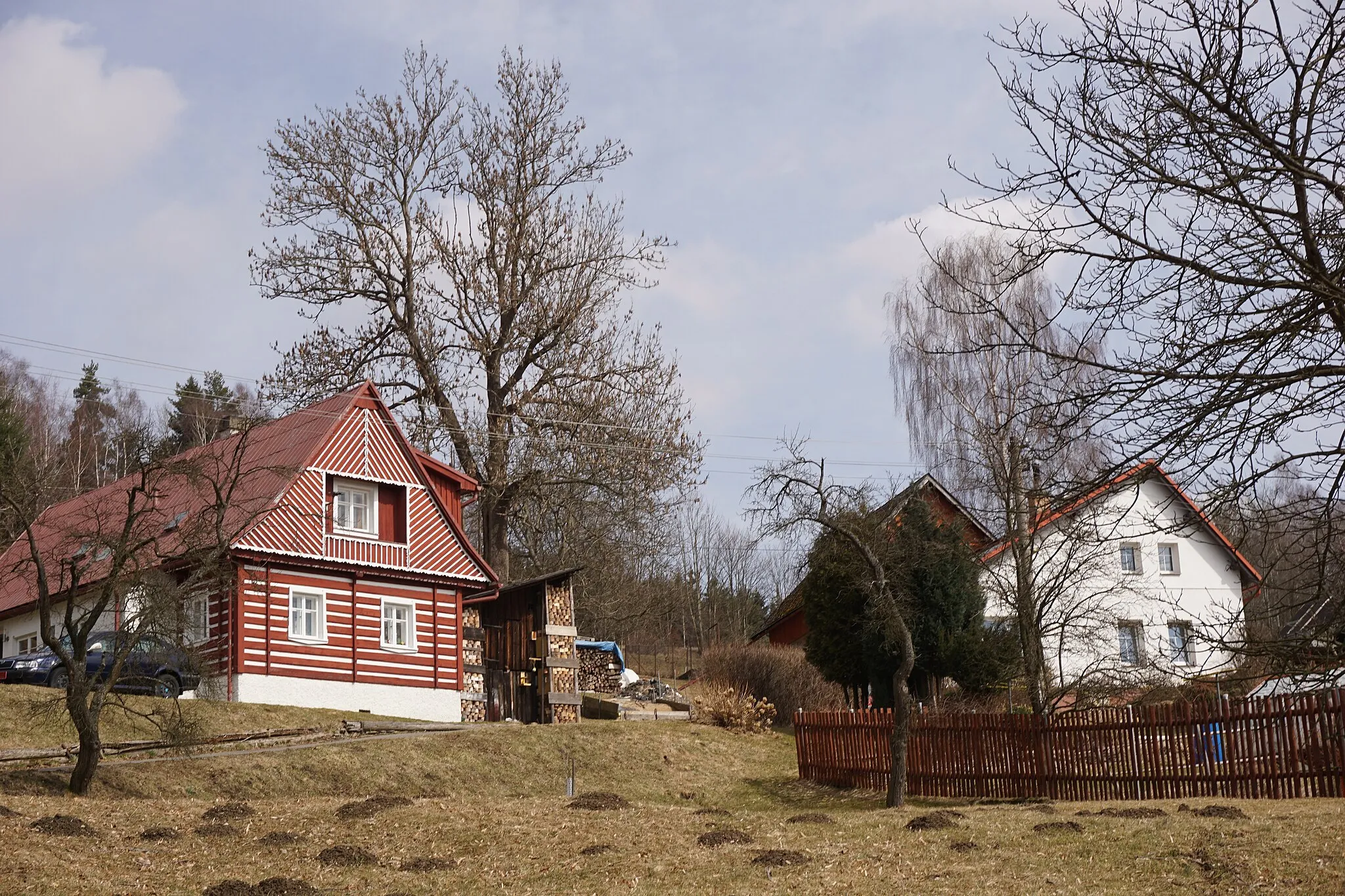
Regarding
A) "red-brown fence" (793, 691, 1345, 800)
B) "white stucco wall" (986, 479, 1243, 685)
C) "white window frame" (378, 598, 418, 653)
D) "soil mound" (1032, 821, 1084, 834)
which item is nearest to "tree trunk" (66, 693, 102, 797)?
"soil mound" (1032, 821, 1084, 834)

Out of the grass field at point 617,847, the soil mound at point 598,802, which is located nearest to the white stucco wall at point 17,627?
the grass field at point 617,847

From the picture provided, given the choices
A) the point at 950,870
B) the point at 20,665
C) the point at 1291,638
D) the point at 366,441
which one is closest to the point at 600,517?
the point at 366,441

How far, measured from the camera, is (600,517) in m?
40.5

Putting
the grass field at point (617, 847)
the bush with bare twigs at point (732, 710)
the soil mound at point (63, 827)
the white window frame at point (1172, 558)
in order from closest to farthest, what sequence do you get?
the grass field at point (617, 847) → the soil mound at point (63, 827) → the bush with bare twigs at point (732, 710) → the white window frame at point (1172, 558)

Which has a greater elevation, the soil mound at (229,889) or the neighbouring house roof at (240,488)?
the neighbouring house roof at (240,488)

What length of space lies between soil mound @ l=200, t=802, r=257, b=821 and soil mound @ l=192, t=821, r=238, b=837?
0.68 m

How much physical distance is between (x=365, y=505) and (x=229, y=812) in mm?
16065

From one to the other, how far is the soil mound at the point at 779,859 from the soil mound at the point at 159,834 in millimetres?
6427

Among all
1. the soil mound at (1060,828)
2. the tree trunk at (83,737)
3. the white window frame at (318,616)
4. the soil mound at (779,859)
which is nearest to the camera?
the soil mound at (779,859)

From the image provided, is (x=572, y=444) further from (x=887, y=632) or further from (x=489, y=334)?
(x=887, y=632)

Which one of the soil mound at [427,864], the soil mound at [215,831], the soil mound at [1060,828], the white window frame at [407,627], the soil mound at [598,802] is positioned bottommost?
the soil mound at [1060,828]

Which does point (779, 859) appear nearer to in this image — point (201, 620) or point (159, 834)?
point (159, 834)

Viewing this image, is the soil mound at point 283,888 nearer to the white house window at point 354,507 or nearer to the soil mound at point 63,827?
the soil mound at point 63,827

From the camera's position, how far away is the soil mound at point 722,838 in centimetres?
1465
